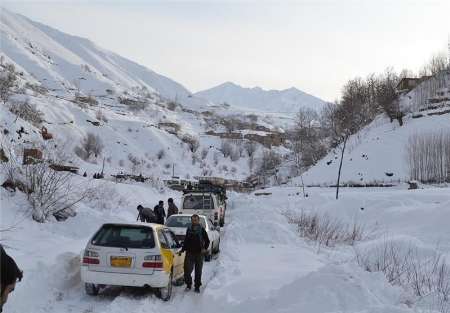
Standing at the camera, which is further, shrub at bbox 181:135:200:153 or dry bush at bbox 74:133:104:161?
shrub at bbox 181:135:200:153

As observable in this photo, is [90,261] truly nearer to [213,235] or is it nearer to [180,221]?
[180,221]

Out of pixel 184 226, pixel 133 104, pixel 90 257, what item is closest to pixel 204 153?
pixel 133 104

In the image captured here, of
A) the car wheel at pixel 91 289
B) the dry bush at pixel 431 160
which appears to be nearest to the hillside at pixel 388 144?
the dry bush at pixel 431 160

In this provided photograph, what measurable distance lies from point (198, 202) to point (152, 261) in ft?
41.8

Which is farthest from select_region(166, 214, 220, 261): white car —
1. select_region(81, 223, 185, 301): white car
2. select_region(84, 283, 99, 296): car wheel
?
select_region(84, 283, 99, 296): car wheel

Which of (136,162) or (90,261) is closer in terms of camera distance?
(90,261)

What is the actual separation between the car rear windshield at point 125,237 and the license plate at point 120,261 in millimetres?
227

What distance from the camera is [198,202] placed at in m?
22.9

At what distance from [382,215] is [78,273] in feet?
69.8

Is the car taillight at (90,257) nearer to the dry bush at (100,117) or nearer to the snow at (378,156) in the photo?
the snow at (378,156)

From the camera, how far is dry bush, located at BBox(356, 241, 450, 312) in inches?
437

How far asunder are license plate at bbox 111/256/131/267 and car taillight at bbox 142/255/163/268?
11.8 inches

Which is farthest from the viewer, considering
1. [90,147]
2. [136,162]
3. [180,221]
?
[136,162]

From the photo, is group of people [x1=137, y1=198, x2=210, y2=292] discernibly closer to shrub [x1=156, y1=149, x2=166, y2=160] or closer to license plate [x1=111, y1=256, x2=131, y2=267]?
license plate [x1=111, y1=256, x2=131, y2=267]
